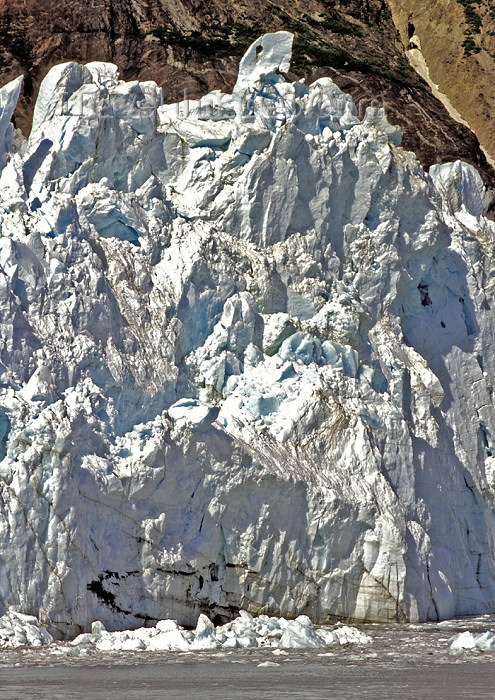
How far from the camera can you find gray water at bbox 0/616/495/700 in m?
19.4

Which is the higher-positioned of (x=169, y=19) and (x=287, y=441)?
(x=169, y=19)

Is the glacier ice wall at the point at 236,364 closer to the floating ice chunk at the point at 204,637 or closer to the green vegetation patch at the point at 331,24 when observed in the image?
the floating ice chunk at the point at 204,637

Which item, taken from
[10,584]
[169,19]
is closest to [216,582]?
[10,584]

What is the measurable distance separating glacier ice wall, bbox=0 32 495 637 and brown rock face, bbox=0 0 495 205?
33.5 metres

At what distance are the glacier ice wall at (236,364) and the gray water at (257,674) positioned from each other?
284 centimetres

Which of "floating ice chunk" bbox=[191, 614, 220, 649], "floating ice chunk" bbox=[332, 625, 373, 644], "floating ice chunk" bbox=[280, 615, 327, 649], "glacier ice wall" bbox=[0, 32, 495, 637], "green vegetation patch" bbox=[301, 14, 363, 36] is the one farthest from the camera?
"green vegetation patch" bbox=[301, 14, 363, 36]

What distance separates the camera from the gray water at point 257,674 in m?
19.4

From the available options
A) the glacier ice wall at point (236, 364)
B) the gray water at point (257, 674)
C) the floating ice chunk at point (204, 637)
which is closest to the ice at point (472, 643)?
the gray water at point (257, 674)

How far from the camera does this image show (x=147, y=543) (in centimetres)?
2683

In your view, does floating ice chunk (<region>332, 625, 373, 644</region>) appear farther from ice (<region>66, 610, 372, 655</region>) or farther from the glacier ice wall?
the glacier ice wall

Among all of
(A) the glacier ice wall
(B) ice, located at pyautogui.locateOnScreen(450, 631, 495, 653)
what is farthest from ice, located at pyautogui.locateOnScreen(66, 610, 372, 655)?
(B) ice, located at pyautogui.locateOnScreen(450, 631, 495, 653)

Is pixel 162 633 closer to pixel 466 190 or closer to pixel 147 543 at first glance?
pixel 147 543

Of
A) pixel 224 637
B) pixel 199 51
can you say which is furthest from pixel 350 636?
pixel 199 51

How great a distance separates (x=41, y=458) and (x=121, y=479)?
190cm
